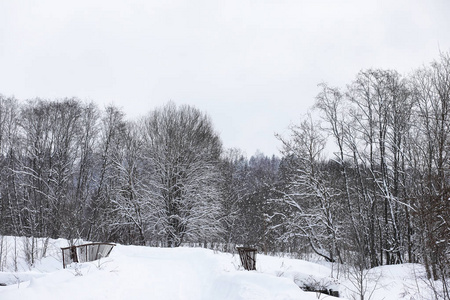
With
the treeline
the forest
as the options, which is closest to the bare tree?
the forest

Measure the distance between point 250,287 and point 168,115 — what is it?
19772 mm

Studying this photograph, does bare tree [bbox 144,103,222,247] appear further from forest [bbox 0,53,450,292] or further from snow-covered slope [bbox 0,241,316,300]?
snow-covered slope [bbox 0,241,316,300]

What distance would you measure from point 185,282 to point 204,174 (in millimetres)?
14951

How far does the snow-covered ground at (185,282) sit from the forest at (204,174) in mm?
5121

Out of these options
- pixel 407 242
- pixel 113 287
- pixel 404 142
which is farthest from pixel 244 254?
pixel 404 142

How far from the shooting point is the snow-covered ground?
600 cm

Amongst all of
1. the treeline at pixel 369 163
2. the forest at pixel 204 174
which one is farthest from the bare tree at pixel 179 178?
the treeline at pixel 369 163

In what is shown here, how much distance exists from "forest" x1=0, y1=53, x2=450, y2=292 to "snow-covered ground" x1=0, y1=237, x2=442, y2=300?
5.12 m

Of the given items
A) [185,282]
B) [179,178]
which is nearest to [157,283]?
[185,282]

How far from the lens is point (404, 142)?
18828 mm

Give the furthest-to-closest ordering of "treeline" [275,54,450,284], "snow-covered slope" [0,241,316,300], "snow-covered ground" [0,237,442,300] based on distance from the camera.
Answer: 1. "treeline" [275,54,450,284]
2. "snow-covered ground" [0,237,442,300]
3. "snow-covered slope" [0,241,316,300]

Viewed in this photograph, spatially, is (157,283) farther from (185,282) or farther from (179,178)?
(179,178)

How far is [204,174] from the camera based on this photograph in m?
24.1

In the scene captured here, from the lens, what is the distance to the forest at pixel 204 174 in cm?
1812
